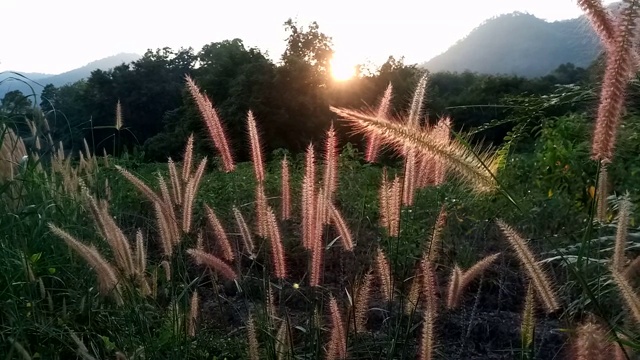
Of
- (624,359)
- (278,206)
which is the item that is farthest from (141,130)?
(624,359)

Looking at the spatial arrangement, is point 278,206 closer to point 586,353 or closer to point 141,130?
point 586,353

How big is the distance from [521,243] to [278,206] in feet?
16.0

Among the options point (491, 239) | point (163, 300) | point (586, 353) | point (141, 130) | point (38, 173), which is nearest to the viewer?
point (586, 353)

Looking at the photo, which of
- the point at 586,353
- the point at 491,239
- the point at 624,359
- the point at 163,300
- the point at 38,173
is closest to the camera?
the point at 586,353

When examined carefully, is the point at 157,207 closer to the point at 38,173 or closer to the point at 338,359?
the point at 338,359

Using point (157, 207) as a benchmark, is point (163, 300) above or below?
below

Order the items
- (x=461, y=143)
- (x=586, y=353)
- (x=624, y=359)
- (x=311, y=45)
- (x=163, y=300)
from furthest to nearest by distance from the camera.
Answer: (x=311, y=45)
(x=163, y=300)
(x=461, y=143)
(x=624, y=359)
(x=586, y=353)

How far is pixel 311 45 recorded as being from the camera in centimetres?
2941

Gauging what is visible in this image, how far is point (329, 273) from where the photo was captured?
15.2 ft

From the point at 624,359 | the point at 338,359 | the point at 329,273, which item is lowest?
the point at 329,273

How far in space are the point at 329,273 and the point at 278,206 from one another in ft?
5.84

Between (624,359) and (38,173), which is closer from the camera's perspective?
(624,359)

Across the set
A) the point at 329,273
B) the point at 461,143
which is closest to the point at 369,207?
the point at 329,273

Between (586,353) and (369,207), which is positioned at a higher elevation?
(586,353)
